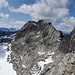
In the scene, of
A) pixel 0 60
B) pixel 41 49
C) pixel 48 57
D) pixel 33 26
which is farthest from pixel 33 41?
pixel 0 60

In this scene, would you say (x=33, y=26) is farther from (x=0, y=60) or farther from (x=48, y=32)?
(x=0, y=60)

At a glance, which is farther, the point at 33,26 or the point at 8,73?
the point at 33,26

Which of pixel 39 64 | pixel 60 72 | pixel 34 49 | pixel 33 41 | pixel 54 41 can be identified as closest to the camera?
pixel 60 72

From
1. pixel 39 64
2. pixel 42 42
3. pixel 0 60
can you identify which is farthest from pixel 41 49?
A: pixel 0 60

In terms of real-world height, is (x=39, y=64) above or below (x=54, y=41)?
below

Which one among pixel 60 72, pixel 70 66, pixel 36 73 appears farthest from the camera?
pixel 36 73

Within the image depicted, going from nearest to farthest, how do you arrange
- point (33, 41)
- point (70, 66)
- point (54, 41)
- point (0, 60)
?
point (70, 66) → point (54, 41) → point (33, 41) → point (0, 60)

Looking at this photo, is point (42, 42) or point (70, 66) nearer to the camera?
point (70, 66)

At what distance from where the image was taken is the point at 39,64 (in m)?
51.5

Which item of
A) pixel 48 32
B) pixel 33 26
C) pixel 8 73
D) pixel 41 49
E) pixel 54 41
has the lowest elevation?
pixel 8 73

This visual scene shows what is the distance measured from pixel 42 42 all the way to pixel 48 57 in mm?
20565

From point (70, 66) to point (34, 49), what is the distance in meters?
50.1

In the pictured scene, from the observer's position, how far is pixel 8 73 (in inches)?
2825

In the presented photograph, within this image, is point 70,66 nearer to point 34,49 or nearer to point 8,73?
point 34,49
